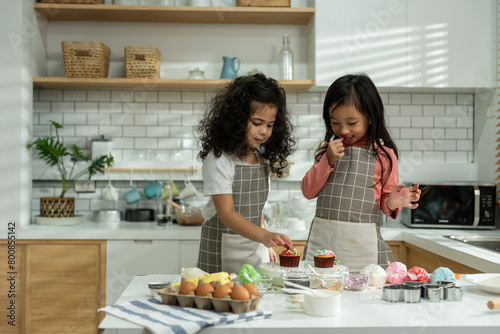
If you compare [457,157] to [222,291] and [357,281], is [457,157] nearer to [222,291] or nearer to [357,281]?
[357,281]

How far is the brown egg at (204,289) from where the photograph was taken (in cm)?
139

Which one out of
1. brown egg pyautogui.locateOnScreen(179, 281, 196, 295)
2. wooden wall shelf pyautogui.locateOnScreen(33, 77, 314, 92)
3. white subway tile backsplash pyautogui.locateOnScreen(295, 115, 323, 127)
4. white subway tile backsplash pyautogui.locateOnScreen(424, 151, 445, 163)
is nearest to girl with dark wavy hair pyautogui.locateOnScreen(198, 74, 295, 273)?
brown egg pyautogui.locateOnScreen(179, 281, 196, 295)

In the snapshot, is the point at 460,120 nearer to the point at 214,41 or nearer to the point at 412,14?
the point at 412,14

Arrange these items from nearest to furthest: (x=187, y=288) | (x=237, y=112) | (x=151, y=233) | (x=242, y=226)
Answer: (x=187, y=288)
(x=242, y=226)
(x=237, y=112)
(x=151, y=233)

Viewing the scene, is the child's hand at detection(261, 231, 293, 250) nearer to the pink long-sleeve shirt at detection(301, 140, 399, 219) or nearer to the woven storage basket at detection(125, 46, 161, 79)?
the pink long-sleeve shirt at detection(301, 140, 399, 219)

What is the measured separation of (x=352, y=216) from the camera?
209cm

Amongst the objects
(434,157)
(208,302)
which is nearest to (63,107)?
(434,157)

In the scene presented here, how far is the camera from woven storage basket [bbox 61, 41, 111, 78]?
3445 millimetres

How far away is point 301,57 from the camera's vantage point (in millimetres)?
3838

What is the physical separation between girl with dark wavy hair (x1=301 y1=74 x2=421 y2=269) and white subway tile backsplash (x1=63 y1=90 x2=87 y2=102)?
2205 mm

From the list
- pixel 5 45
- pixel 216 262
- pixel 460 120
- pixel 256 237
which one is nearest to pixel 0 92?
pixel 5 45

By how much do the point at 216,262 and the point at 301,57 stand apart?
212 centimetres

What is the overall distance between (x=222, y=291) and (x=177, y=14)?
2601mm

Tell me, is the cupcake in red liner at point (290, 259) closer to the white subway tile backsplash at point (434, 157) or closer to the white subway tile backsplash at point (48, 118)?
the white subway tile backsplash at point (434, 157)
